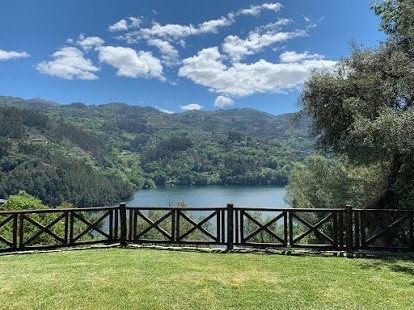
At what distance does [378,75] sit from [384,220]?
584cm

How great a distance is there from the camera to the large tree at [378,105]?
11969 mm

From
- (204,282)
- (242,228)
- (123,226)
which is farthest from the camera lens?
(123,226)

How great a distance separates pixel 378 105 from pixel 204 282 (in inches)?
405

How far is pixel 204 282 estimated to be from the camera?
22.6 ft

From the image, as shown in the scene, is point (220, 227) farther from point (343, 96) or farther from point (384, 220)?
point (343, 96)

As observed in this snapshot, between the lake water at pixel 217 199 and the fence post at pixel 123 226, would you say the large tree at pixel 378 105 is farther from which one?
the lake water at pixel 217 199

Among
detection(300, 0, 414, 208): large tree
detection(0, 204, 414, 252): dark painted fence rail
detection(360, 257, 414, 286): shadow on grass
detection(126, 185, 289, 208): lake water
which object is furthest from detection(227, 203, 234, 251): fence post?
detection(126, 185, 289, 208): lake water

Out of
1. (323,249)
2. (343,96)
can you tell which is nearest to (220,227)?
(323,249)

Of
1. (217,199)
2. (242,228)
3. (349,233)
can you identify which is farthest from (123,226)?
(217,199)

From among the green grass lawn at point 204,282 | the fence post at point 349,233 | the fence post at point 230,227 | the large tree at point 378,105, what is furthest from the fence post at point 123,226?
the large tree at point 378,105

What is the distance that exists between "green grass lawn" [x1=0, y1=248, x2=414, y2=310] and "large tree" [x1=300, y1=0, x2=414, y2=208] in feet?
14.3

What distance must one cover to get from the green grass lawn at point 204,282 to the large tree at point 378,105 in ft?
14.3

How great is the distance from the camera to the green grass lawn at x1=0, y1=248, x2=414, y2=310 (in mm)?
5934

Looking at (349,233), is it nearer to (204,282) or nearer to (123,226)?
(204,282)
